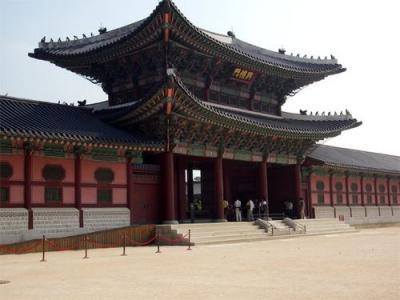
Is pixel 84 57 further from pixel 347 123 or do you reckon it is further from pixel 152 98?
pixel 347 123

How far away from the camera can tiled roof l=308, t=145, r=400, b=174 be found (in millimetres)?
42688

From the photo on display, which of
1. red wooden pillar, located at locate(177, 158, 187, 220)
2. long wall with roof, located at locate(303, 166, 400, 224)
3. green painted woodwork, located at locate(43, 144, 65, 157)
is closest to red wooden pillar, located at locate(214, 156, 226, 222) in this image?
red wooden pillar, located at locate(177, 158, 187, 220)

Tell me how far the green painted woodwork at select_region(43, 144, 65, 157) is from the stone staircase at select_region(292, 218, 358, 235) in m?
16.3

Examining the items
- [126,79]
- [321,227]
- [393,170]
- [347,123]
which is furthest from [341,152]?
[126,79]

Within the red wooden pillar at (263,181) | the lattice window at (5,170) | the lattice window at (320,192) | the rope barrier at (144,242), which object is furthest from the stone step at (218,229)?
the lattice window at (320,192)

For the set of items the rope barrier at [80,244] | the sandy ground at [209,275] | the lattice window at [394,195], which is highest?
the lattice window at [394,195]

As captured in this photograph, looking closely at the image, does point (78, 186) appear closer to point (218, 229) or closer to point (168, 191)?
point (168, 191)

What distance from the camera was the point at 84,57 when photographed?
32.3m

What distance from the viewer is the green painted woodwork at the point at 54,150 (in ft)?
80.6

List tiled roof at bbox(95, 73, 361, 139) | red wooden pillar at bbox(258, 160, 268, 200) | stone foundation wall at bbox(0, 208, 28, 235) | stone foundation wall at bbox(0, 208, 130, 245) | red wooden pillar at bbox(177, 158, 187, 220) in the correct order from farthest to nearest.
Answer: red wooden pillar at bbox(258, 160, 268, 200) → red wooden pillar at bbox(177, 158, 187, 220) → tiled roof at bbox(95, 73, 361, 139) → stone foundation wall at bbox(0, 208, 130, 245) → stone foundation wall at bbox(0, 208, 28, 235)

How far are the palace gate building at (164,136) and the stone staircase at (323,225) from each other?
1.78 meters

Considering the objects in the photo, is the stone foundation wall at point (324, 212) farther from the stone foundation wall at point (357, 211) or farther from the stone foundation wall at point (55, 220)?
the stone foundation wall at point (55, 220)

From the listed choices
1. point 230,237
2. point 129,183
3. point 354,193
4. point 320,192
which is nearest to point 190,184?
point 230,237

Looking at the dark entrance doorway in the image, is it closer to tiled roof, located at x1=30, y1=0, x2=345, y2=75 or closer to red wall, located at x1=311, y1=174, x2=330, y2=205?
red wall, located at x1=311, y1=174, x2=330, y2=205
